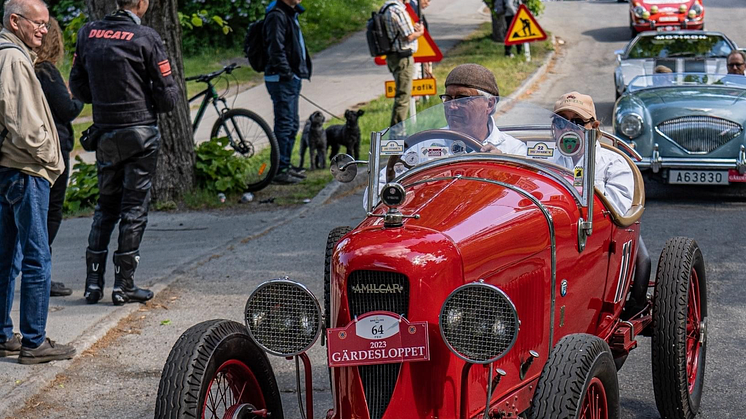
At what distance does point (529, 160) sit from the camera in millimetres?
4406

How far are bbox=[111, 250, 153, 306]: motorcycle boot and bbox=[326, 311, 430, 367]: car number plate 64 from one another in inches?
142

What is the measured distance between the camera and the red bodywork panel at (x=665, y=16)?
23.0m

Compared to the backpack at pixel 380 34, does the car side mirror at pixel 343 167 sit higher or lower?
higher

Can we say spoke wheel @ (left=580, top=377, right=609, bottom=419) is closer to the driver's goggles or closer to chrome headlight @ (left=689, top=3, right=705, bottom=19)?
the driver's goggles

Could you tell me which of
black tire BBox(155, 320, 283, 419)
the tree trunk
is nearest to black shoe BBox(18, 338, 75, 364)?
black tire BBox(155, 320, 283, 419)

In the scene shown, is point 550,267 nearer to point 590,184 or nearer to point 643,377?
point 590,184

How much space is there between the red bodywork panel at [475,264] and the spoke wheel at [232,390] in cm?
50

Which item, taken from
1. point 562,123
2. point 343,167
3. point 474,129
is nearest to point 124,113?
point 343,167

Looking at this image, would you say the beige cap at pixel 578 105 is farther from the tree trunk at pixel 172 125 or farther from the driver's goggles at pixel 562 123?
the tree trunk at pixel 172 125

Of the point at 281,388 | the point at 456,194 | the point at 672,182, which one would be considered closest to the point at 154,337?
the point at 281,388

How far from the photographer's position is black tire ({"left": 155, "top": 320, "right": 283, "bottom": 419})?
355 cm

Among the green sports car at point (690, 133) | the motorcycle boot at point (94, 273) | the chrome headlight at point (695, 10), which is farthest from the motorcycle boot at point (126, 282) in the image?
the chrome headlight at point (695, 10)

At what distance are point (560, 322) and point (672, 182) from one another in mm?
6205

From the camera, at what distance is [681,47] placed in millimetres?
15445
